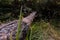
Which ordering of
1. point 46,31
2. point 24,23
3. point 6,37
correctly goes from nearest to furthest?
point 6,37 → point 24,23 → point 46,31

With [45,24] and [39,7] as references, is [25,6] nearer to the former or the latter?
[39,7]

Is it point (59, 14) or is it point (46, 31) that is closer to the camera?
point (46, 31)

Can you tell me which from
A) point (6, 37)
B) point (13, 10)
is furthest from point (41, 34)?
point (13, 10)

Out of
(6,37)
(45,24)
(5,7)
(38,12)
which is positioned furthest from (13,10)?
(6,37)

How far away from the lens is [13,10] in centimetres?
462

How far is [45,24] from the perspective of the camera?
4.06 meters

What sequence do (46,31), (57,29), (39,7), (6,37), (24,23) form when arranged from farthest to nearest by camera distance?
(39,7) → (57,29) → (46,31) → (24,23) → (6,37)

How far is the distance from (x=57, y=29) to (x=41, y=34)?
614 millimetres

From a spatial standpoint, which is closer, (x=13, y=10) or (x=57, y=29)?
(x=57, y=29)

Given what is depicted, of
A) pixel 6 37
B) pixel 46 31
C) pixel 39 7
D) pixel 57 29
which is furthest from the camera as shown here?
pixel 39 7

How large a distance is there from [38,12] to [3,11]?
2.55ft

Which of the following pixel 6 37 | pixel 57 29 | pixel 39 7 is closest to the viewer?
pixel 6 37

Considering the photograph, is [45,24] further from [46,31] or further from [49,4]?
[49,4]

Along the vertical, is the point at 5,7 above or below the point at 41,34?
above
